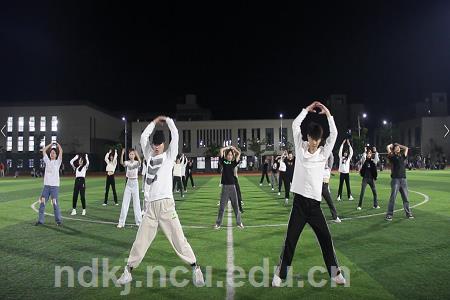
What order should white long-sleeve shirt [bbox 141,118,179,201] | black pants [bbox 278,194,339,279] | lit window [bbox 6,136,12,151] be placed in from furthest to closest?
lit window [bbox 6,136,12,151] < white long-sleeve shirt [bbox 141,118,179,201] < black pants [bbox 278,194,339,279]

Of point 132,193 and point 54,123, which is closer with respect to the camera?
point 132,193

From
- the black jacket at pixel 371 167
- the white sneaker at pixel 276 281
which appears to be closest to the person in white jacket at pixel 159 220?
the white sneaker at pixel 276 281

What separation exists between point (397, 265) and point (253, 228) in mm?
4690

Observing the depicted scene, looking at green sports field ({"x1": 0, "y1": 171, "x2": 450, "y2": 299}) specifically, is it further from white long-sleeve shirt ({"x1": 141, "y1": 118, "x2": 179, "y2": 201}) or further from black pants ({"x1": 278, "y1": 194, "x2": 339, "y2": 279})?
white long-sleeve shirt ({"x1": 141, "y1": 118, "x2": 179, "y2": 201})

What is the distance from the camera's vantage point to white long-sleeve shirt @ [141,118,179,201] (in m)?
6.55

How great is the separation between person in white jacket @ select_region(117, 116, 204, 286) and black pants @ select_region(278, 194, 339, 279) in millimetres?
1329

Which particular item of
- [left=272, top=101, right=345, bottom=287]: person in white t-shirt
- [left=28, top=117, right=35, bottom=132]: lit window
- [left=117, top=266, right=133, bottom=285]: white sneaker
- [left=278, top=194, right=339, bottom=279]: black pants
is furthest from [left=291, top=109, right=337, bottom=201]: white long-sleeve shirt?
[left=28, top=117, right=35, bottom=132]: lit window

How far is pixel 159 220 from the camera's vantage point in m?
6.47

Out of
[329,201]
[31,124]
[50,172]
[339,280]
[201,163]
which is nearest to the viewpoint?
[339,280]

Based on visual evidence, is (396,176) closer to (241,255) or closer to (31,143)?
(241,255)

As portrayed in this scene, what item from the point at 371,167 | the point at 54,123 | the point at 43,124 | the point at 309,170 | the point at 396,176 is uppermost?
the point at 54,123

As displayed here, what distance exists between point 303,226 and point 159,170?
2.37 metres

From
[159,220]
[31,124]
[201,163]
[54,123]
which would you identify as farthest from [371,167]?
[31,124]

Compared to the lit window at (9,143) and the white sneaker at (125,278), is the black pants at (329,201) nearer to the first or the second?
the white sneaker at (125,278)
